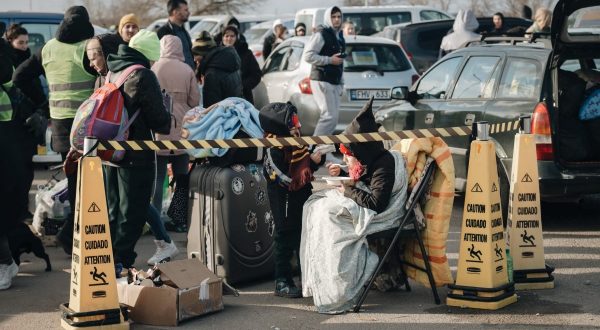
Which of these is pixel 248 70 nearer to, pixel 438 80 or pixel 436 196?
pixel 438 80

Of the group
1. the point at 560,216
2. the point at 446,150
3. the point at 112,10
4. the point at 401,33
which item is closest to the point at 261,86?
the point at 401,33

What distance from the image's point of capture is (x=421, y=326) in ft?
23.3

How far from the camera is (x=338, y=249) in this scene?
739 centimetres

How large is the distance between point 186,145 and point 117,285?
102 cm

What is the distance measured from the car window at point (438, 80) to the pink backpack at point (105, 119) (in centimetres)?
427

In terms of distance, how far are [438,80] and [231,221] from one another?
3.87 metres

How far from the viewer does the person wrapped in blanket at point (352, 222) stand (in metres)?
7.40

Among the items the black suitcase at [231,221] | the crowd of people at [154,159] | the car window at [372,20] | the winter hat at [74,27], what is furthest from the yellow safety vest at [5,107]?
the car window at [372,20]

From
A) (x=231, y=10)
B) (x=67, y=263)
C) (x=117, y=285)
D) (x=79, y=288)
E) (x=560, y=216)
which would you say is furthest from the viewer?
(x=231, y=10)

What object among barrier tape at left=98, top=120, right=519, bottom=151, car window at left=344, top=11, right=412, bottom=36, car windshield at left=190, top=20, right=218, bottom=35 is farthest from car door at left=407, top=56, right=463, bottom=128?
car windshield at left=190, top=20, right=218, bottom=35

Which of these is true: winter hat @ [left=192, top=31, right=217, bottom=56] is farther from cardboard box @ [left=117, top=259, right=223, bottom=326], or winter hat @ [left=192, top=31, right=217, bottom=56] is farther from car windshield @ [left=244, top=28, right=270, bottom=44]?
car windshield @ [left=244, top=28, right=270, bottom=44]

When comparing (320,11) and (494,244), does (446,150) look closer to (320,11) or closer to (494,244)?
(494,244)

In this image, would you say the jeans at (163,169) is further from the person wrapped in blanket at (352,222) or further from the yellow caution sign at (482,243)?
the yellow caution sign at (482,243)

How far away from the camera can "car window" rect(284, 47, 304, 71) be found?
54.4 feet
